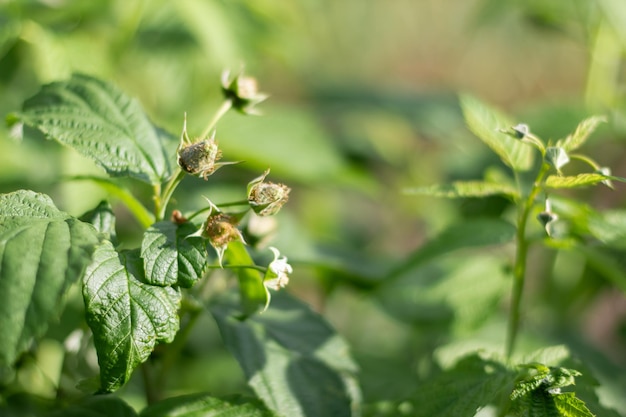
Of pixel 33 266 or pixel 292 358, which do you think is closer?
pixel 33 266

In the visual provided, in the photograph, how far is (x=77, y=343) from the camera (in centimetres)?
101

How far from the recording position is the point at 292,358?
921 mm

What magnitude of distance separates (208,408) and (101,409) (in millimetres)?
117

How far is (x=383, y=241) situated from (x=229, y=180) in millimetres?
630

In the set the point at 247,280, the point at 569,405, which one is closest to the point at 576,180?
the point at 569,405

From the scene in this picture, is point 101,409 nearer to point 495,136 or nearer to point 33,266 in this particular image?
point 33,266

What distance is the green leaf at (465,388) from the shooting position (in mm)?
799

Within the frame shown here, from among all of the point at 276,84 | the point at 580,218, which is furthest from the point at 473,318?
the point at 276,84

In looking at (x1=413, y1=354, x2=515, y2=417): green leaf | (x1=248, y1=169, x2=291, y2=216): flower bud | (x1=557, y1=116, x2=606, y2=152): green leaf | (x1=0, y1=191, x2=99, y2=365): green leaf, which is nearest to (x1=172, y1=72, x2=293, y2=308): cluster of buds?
(x1=248, y1=169, x2=291, y2=216): flower bud

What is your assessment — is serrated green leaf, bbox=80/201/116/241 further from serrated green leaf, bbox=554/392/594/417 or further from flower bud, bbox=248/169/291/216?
serrated green leaf, bbox=554/392/594/417

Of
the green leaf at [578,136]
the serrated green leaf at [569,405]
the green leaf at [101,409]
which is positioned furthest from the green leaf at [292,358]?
the green leaf at [578,136]

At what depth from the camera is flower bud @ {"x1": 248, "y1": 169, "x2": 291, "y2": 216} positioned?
2.48 ft

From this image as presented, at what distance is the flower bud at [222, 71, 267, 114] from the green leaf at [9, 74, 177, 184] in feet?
0.28

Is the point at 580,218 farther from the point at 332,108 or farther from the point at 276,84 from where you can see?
the point at 276,84
